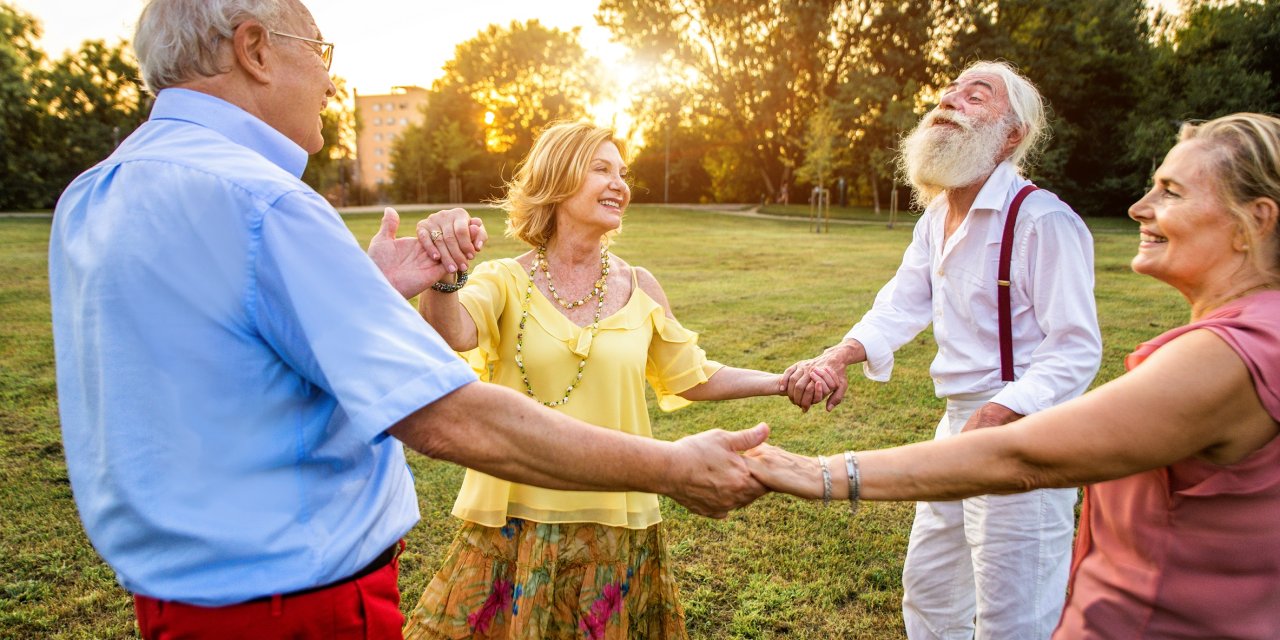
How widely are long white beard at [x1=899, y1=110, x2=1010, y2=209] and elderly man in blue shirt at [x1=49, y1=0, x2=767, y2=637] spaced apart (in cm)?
239

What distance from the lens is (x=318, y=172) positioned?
1772 inches

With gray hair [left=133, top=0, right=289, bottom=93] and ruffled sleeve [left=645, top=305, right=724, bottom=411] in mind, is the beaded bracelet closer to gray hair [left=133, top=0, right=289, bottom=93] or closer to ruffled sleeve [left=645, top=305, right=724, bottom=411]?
ruffled sleeve [left=645, top=305, right=724, bottom=411]

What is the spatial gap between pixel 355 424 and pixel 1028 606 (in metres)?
2.71

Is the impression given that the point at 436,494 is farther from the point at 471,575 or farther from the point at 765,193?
the point at 765,193

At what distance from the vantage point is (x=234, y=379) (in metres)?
1.48

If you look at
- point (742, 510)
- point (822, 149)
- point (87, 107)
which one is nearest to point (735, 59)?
point (822, 149)

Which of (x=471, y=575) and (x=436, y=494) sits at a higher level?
(x=471, y=575)

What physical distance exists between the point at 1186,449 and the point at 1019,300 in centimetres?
146

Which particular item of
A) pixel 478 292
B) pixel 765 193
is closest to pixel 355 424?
pixel 478 292

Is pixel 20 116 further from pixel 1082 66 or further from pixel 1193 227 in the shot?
pixel 1082 66

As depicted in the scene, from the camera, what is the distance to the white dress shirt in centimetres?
288

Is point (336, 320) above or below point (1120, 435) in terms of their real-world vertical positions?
above

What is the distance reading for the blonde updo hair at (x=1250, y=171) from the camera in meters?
1.89

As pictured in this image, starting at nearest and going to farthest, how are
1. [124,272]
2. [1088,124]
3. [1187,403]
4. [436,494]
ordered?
[124,272] < [1187,403] < [436,494] < [1088,124]
